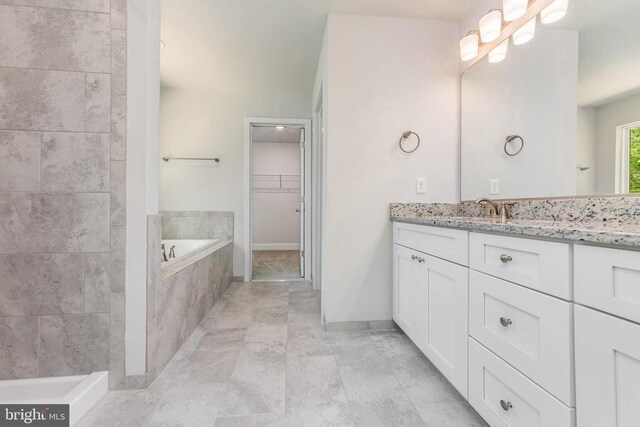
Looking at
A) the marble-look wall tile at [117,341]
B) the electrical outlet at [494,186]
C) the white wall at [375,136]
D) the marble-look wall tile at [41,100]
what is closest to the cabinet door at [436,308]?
the white wall at [375,136]

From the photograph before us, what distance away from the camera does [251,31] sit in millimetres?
2145

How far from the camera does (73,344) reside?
1284 millimetres

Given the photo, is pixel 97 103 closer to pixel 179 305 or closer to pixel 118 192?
pixel 118 192

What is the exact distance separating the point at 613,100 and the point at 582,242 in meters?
0.87

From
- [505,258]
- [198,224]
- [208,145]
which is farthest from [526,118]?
[198,224]

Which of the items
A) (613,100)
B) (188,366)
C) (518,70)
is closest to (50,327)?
(188,366)

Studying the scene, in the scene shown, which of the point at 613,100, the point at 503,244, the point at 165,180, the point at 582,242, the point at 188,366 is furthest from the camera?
the point at 165,180

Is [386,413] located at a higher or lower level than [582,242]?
lower

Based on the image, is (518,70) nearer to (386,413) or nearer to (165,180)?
(386,413)

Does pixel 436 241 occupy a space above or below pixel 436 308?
above

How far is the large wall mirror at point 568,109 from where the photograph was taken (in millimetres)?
1076

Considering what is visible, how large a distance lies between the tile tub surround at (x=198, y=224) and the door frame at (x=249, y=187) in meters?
0.22

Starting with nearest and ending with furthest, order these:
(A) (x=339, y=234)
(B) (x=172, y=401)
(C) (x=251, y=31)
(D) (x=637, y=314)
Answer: (D) (x=637, y=314), (B) (x=172, y=401), (A) (x=339, y=234), (C) (x=251, y=31)

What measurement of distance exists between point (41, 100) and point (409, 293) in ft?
7.14
